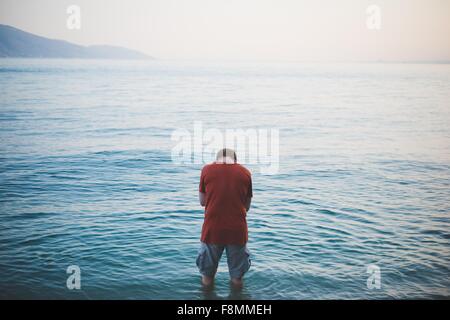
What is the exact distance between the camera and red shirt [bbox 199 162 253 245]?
5594mm

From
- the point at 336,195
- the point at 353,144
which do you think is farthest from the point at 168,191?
the point at 353,144

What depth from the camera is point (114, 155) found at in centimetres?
1883

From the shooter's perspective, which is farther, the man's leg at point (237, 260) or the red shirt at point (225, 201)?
the man's leg at point (237, 260)

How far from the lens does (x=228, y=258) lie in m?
6.00

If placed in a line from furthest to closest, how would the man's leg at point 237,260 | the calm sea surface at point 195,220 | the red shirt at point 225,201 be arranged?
the calm sea surface at point 195,220, the man's leg at point 237,260, the red shirt at point 225,201

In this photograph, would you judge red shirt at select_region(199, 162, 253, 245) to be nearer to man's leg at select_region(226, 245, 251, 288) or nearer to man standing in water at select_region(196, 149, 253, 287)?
man standing in water at select_region(196, 149, 253, 287)

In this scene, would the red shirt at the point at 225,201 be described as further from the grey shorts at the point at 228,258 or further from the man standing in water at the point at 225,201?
the grey shorts at the point at 228,258

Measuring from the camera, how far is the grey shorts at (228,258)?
19.2 ft

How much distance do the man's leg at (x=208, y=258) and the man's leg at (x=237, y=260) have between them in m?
0.14

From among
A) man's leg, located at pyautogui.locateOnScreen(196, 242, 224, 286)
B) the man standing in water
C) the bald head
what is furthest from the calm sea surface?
the bald head

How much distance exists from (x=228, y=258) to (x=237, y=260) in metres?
0.12

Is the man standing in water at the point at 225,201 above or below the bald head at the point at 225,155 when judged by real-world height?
below

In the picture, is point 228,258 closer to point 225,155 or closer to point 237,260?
point 237,260

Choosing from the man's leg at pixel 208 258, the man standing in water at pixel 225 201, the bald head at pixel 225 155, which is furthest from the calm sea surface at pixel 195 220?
the bald head at pixel 225 155
